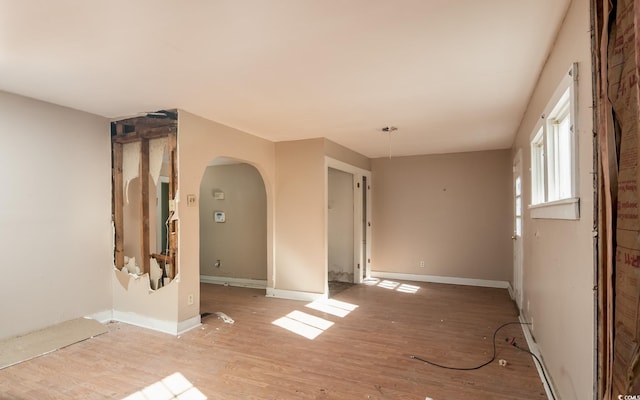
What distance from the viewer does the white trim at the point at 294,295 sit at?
16.0 ft

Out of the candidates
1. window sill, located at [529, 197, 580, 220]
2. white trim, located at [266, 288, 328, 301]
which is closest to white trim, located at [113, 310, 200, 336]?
white trim, located at [266, 288, 328, 301]

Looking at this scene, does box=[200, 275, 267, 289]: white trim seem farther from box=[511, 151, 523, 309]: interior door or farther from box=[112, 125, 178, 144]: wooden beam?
box=[511, 151, 523, 309]: interior door

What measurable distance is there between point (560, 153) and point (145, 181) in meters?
4.13

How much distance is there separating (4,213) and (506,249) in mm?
6891

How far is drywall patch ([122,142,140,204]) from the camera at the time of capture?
3947mm

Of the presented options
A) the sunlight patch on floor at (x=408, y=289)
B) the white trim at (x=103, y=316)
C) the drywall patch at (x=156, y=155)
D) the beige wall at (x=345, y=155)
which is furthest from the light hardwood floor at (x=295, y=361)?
the beige wall at (x=345, y=155)

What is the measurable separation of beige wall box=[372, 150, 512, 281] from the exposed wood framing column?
4175mm

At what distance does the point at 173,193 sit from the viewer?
358 cm

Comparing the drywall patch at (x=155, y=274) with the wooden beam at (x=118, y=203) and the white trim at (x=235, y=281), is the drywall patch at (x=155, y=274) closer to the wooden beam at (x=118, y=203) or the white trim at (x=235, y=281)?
the wooden beam at (x=118, y=203)

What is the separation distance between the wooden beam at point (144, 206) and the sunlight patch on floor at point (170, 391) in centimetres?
166

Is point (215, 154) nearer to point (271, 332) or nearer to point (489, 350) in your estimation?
point (271, 332)

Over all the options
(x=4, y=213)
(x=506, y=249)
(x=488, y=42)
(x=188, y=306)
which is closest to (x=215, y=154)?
(x=188, y=306)

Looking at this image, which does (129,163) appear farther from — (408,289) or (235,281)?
(408,289)

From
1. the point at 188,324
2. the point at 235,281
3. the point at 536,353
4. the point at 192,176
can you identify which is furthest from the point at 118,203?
the point at 536,353
